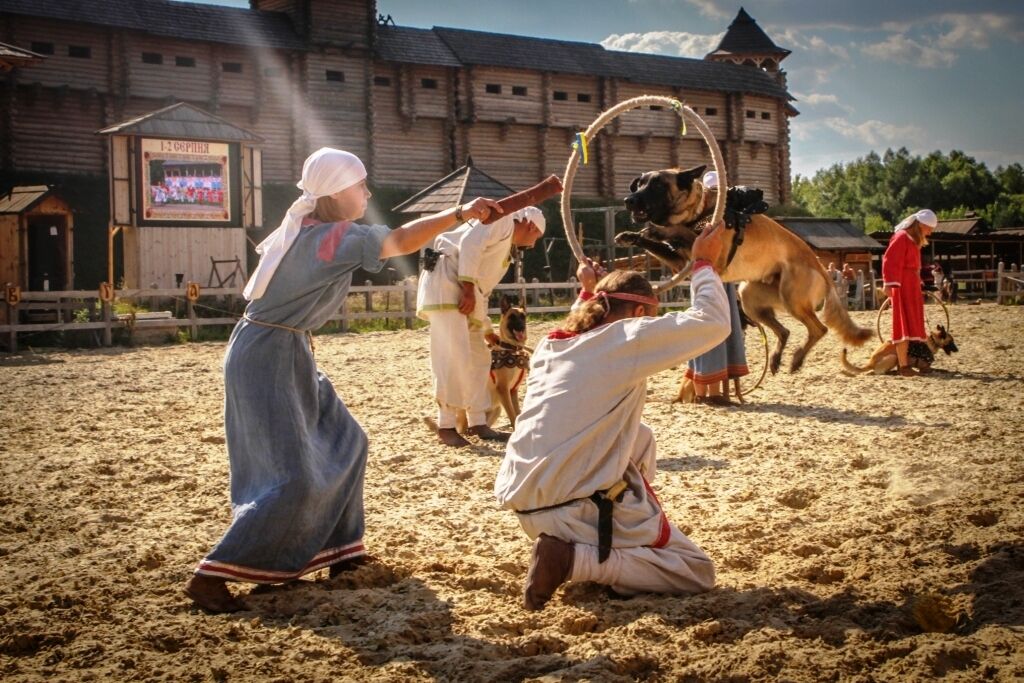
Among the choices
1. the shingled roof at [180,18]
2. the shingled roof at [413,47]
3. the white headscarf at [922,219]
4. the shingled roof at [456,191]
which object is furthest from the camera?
the shingled roof at [413,47]

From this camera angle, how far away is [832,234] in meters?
44.3

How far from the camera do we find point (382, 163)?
40.7 m

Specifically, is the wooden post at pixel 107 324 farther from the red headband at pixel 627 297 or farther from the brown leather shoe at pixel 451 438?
the red headband at pixel 627 297

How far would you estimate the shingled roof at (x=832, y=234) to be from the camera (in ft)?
141

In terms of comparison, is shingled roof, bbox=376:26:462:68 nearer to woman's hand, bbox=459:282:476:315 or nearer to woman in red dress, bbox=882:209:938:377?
woman in red dress, bbox=882:209:938:377

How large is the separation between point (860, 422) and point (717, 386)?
168cm

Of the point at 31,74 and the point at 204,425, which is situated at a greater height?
the point at 31,74

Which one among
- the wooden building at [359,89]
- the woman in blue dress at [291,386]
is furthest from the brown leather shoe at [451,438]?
the wooden building at [359,89]

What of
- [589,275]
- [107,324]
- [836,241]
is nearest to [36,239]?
[107,324]

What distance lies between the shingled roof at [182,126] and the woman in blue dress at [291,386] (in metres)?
24.9

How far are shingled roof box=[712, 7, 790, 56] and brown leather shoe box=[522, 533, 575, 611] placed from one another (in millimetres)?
53779

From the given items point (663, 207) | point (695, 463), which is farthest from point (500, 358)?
point (663, 207)

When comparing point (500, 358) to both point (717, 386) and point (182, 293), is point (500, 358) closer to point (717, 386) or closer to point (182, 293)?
point (717, 386)

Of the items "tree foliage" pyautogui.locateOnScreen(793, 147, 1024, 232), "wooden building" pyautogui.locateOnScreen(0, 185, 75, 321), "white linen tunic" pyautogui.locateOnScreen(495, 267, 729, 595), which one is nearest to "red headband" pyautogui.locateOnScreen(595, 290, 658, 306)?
"white linen tunic" pyautogui.locateOnScreen(495, 267, 729, 595)
